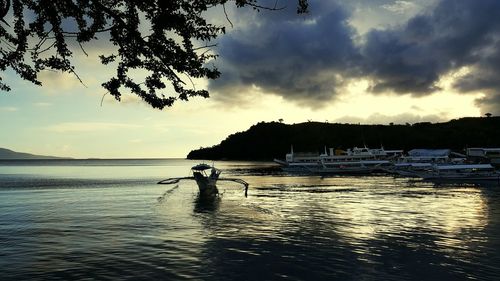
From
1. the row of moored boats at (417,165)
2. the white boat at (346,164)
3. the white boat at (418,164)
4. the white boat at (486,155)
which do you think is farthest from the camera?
the white boat at (486,155)

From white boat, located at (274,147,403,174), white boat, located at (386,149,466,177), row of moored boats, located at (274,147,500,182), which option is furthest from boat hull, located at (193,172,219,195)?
white boat, located at (274,147,403,174)

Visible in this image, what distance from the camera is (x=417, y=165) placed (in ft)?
315

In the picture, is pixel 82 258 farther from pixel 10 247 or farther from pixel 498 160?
pixel 498 160

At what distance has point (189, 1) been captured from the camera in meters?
11.7

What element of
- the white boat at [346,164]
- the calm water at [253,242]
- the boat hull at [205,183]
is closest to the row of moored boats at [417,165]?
the white boat at [346,164]

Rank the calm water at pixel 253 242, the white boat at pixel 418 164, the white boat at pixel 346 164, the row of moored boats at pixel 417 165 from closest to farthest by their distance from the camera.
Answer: the calm water at pixel 253 242 → the row of moored boats at pixel 417 165 → the white boat at pixel 418 164 → the white boat at pixel 346 164

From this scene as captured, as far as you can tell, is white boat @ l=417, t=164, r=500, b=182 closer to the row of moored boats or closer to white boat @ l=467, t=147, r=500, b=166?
the row of moored boats

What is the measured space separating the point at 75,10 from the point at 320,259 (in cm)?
1387

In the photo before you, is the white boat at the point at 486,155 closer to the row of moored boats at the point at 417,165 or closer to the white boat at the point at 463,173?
the row of moored boats at the point at 417,165

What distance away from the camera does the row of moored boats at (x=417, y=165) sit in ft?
260

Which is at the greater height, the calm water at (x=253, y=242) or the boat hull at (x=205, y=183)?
the boat hull at (x=205, y=183)

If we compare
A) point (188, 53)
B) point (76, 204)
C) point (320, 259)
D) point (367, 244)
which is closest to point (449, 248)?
point (367, 244)

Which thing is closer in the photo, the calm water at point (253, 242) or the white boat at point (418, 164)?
the calm water at point (253, 242)

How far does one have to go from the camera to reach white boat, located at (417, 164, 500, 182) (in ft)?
240
